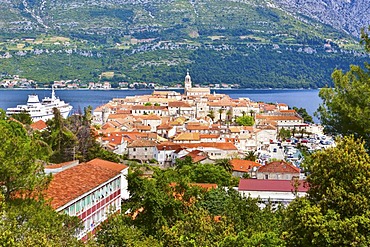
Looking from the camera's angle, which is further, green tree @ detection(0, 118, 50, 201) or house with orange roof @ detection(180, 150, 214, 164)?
house with orange roof @ detection(180, 150, 214, 164)

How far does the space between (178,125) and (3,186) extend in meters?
56.8

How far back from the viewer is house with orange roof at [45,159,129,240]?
57.4 ft

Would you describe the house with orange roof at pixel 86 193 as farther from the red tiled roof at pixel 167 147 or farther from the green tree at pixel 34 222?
the red tiled roof at pixel 167 147

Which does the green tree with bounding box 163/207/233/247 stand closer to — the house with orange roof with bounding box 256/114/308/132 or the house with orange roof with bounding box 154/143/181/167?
the house with orange roof with bounding box 154/143/181/167

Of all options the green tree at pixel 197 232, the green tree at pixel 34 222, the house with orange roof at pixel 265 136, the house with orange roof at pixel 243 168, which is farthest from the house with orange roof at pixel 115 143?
the green tree at pixel 34 222

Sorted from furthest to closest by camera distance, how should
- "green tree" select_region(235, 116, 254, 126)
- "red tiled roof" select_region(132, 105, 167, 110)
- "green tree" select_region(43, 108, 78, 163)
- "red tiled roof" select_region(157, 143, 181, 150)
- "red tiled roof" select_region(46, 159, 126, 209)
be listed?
"red tiled roof" select_region(132, 105, 167, 110) → "green tree" select_region(235, 116, 254, 126) → "red tiled roof" select_region(157, 143, 181, 150) → "green tree" select_region(43, 108, 78, 163) → "red tiled roof" select_region(46, 159, 126, 209)

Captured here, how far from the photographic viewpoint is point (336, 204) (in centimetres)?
951

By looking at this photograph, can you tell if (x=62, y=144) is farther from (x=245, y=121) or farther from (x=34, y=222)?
(x=245, y=121)

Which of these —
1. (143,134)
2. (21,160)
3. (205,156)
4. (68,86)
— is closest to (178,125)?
(143,134)

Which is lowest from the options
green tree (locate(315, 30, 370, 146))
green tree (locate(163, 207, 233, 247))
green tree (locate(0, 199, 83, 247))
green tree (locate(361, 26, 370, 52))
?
green tree (locate(163, 207, 233, 247))

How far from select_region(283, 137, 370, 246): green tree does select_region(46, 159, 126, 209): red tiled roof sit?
9046 millimetres

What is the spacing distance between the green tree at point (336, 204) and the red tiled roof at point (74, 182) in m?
9.05

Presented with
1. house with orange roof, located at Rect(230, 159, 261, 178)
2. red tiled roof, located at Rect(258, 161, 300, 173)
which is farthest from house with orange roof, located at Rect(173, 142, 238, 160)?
red tiled roof, located at Rect(258, 161, 300, 173)

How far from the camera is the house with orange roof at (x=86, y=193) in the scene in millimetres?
17481
